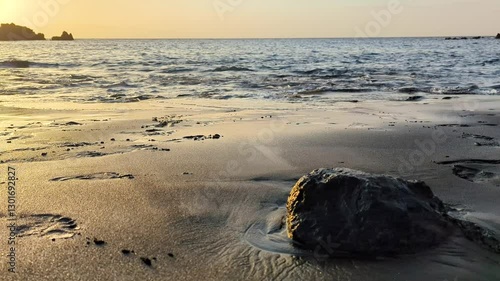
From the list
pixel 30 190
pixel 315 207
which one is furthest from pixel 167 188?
pixel 315 207

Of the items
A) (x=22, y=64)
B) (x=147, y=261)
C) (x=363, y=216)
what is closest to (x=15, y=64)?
(x=22, y=64)

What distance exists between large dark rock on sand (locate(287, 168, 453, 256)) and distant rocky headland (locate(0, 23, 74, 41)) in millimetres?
128545

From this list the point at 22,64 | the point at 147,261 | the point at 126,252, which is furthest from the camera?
the point at 22,64

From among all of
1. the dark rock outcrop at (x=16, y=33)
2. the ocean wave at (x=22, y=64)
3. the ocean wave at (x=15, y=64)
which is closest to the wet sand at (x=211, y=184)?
the ocean wave at (x=22, y=64)

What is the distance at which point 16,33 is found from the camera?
123 meters

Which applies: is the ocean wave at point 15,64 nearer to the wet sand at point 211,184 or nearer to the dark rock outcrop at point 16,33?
the wet sand at point 211,184

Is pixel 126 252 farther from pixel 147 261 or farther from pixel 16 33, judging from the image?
pixel 16 33

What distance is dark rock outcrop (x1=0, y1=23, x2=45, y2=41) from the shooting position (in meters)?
116

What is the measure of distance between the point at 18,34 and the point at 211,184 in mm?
138594

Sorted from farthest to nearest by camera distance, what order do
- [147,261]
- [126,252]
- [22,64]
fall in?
[22,64] → [126,252] → [147,261]

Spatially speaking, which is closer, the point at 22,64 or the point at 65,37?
the point at 22,64

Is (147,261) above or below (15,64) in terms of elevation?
above

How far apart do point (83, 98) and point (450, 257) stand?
10.6m

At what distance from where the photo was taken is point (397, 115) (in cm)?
845
